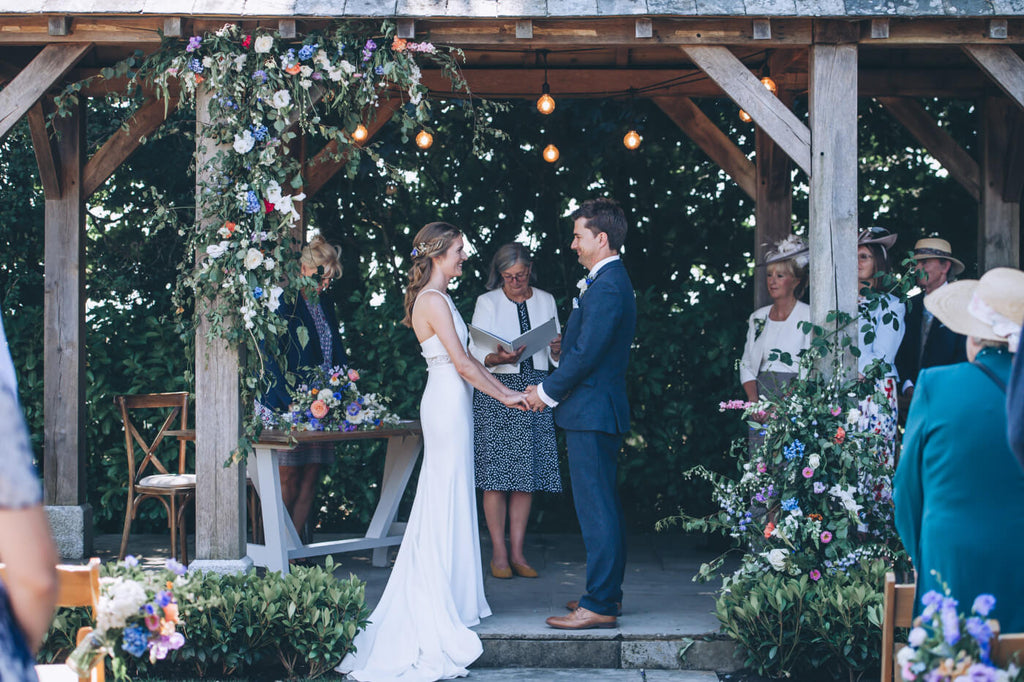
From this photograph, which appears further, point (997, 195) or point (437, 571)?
point (997, 195)

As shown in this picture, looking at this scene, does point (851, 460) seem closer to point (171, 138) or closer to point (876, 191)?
point (876, 191)

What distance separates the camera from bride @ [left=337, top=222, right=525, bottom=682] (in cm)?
445

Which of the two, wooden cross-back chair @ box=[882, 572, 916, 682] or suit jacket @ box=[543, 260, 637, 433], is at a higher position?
suit jacket @ box=[543, 260, 637, 433]

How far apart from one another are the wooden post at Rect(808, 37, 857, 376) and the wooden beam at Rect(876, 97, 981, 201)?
186 centimetres

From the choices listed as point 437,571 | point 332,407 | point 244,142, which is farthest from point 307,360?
point 437,571

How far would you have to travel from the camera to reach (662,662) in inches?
176

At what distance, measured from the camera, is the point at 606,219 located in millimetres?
4637

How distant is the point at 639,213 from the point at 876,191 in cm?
184

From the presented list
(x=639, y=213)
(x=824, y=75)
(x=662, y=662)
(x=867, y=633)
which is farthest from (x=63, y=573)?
(x=639, y=213)

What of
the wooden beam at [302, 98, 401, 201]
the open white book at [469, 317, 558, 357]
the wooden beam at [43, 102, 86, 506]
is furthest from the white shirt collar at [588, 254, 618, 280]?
the wooden beam at [43, 102, 86, 506]

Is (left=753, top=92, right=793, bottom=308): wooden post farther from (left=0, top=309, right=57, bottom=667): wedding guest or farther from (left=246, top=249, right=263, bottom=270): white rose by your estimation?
(left=0, top=309, right=57, bottom=667): wedding guest

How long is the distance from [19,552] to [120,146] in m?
5.17

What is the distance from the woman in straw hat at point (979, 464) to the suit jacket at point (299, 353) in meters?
3.40

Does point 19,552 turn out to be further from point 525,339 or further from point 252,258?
point 525,339
